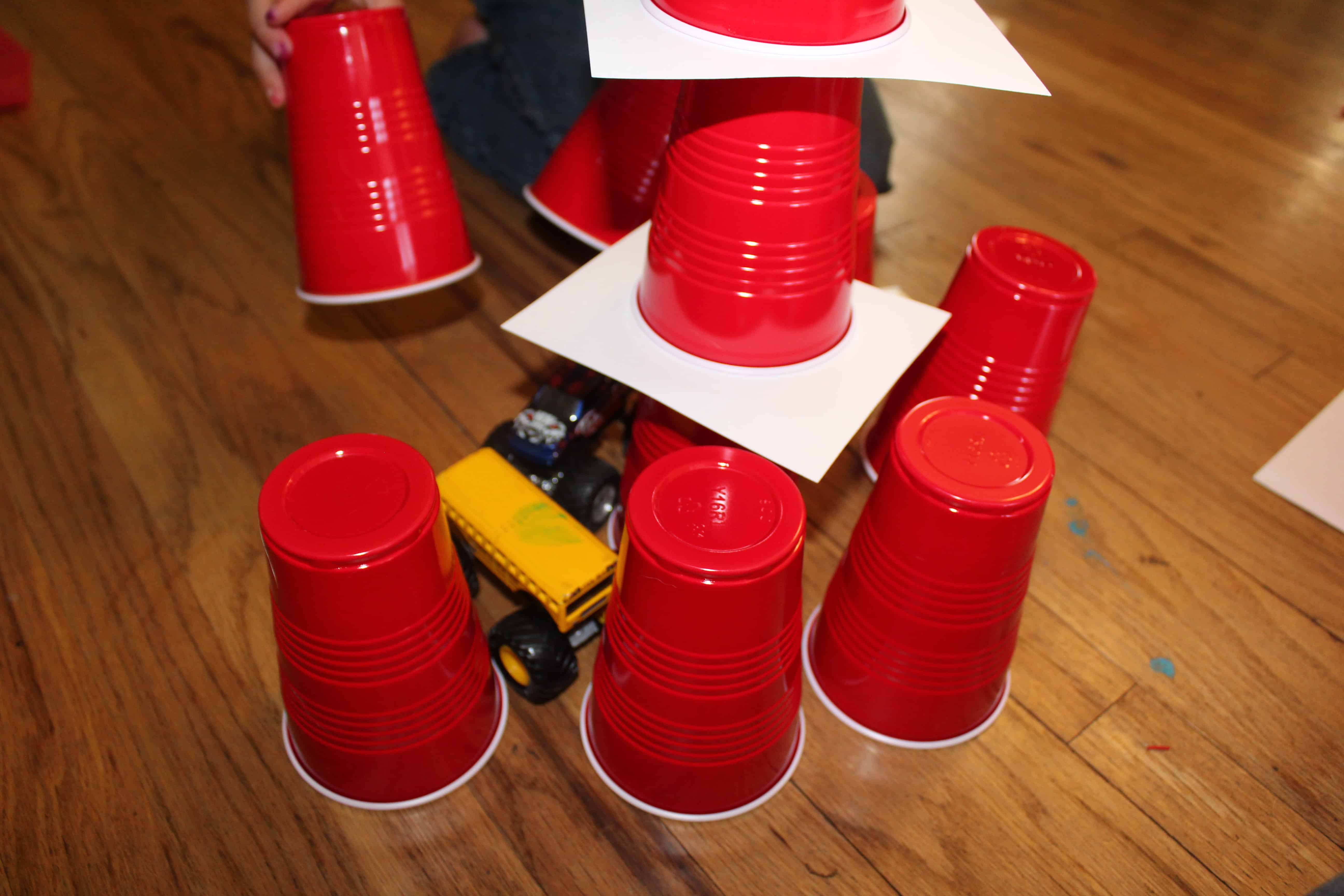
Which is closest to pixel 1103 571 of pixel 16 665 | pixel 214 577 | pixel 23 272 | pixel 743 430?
pixel 743 430

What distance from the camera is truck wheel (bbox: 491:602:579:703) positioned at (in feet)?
2.32

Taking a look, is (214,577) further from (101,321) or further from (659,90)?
(659,90)

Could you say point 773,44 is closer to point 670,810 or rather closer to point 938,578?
point 938,578

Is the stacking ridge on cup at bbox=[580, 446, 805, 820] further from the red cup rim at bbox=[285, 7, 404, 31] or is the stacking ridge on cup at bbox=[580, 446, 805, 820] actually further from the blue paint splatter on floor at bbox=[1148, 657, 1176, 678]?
the red cup rim at bbox=[285, 7, 404, 31]

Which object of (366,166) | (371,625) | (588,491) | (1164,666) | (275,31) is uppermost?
(275,31)

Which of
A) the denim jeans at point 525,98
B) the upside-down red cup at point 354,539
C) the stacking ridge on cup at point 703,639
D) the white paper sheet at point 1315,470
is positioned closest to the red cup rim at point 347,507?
the upside-down red cup at point 354,539

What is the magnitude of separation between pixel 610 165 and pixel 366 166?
0.27m

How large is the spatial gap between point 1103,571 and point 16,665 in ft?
3.02

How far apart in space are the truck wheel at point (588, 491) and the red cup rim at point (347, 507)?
0.23 meters

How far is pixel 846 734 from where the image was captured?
2.42 feet

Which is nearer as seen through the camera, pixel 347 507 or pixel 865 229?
pixel 347 507

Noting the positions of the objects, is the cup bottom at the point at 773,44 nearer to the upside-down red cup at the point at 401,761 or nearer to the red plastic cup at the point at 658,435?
the red plastic cup at the point at 658,435

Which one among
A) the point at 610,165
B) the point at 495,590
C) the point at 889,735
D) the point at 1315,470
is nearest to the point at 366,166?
the point at 610,165

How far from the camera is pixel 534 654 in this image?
0.70 metres
